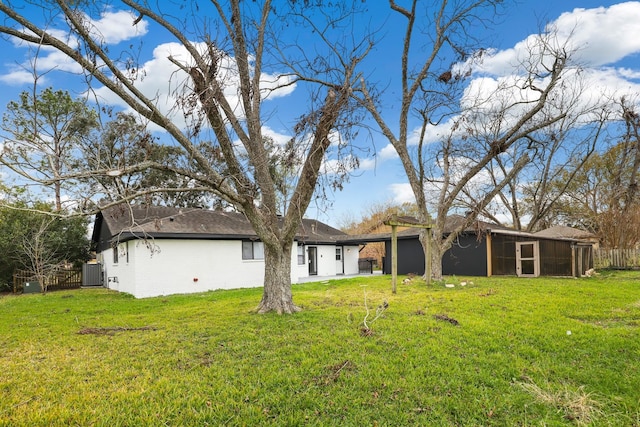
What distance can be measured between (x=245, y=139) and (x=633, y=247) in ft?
63.8

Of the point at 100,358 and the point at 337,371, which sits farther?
the point at 100,358

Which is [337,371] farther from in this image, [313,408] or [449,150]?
[449,150]

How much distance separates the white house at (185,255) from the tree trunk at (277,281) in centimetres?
374

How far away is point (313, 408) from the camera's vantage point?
312cm

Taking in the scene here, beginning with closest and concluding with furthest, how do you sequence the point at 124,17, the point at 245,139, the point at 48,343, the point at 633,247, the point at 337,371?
the point at 337,371
the point at 48,343
the point at 124,17
the point at 245,139
the point at 633,247

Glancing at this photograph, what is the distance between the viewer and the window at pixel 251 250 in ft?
48.3

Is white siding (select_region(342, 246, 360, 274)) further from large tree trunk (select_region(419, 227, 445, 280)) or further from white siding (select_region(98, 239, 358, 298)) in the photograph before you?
large tree trunk (select_region(419, 227, 445, 280))

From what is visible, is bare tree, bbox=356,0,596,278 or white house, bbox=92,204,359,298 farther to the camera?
white house, bbox=92,204,359,298

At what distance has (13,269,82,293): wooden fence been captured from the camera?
15573 mm

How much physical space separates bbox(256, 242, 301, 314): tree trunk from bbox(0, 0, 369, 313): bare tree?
2 cm

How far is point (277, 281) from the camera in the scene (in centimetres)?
718

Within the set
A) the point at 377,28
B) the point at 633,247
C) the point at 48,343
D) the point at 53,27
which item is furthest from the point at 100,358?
the point at 633,247

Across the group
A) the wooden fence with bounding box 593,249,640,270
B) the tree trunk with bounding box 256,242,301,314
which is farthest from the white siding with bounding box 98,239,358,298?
the wooden fence with bounding box 593,249,640,270

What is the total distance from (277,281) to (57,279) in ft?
48.9
